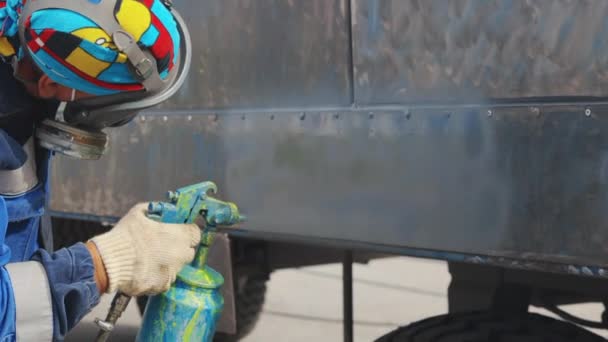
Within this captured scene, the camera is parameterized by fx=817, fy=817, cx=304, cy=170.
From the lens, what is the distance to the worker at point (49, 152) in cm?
170

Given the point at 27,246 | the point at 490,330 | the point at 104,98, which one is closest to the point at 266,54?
the point at 104,98

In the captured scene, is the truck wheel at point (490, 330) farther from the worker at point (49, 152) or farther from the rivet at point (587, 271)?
the worker at point (49, 152)

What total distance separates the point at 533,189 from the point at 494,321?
2.27 feet

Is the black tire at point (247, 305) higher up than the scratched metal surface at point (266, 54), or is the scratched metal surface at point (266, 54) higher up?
the scratched metal surface at point (266, 54)

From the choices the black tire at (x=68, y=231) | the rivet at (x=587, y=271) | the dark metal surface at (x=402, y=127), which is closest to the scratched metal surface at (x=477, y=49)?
the dark metal surface at (x=402, y=127)

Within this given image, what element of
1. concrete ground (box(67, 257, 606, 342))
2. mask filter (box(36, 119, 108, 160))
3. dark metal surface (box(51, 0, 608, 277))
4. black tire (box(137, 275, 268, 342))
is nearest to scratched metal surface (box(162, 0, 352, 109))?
dark metal surface (box(51, 0, 608, 277))

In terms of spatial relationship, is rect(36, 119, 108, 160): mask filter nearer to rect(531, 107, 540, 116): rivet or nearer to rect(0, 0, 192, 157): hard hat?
rect(0, 0, 192, 157): hard hat

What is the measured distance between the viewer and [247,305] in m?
3.63

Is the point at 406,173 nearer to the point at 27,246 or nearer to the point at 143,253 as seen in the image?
the point at 143,253

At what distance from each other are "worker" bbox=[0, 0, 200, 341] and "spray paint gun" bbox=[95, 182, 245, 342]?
3.0 inches

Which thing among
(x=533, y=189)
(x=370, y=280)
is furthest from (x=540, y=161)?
(x=370, y=280)

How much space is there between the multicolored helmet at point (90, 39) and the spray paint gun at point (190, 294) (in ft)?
1.32

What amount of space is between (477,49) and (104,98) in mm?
873

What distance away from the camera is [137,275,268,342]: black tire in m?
3.41
